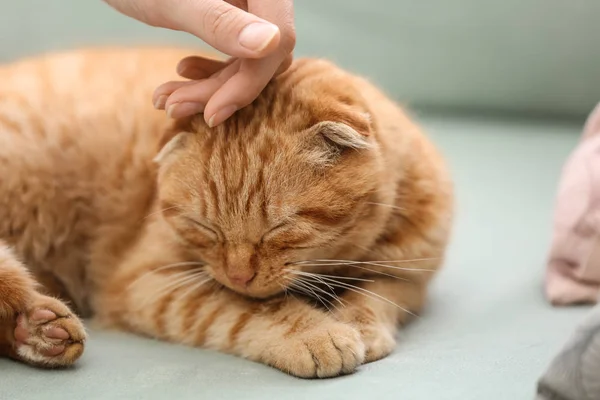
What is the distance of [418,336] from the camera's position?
163cm

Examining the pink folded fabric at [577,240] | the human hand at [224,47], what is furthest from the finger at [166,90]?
the pink folded fabric at [577,240]

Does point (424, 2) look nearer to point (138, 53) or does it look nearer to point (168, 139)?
point (138, 53)

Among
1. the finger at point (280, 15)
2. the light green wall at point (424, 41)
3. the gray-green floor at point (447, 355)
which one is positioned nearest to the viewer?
the gray-green floor at point (447, 355)

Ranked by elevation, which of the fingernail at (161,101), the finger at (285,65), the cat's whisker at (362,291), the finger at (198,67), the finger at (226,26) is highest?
the finger at (226,26)

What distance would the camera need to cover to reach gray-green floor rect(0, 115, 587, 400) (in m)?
1.31

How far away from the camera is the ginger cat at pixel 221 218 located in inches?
57.1

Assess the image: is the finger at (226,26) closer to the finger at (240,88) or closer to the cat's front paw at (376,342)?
the finger at (240,88)

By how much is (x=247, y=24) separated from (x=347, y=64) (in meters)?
1.66

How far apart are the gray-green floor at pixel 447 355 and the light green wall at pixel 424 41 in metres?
0.74

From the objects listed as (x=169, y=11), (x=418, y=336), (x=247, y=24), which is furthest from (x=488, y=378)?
(x=169, y=11)

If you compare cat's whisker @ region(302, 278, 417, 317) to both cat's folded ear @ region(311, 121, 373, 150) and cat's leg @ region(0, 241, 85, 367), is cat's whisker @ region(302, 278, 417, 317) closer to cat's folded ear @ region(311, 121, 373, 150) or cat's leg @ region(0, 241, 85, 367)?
cat's folded ear @ region(311, 121, 373, 150)

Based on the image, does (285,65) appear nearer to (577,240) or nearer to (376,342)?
Result: (376,342)

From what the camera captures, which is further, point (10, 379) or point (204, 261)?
point (204, 261)

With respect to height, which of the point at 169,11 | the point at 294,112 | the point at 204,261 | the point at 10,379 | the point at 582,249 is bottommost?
the point at 10,379
